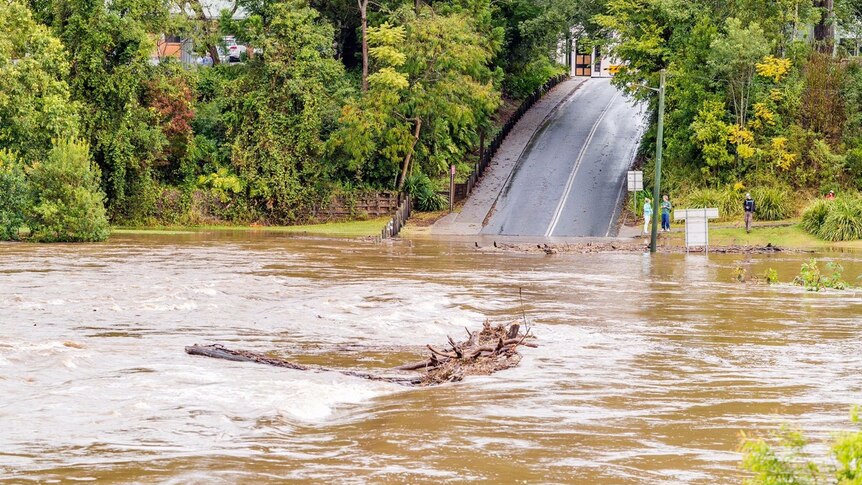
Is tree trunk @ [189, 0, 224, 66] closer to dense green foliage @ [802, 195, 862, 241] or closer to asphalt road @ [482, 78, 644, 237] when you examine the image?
asphalt road @ [482, 78, 644, 237]

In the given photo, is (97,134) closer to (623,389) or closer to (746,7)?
(746,7)

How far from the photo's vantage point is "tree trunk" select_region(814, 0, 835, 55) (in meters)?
57.5

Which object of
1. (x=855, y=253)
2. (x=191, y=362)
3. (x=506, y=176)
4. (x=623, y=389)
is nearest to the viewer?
(x=623, y=389)

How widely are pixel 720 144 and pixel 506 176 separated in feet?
39.1

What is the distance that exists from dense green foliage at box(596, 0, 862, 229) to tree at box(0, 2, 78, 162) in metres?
25.7

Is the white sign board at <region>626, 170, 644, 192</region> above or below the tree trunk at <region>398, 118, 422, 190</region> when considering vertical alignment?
below

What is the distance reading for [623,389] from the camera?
1596 cm

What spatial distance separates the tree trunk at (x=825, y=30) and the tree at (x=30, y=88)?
1357 inches

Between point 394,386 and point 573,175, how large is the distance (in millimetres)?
45708

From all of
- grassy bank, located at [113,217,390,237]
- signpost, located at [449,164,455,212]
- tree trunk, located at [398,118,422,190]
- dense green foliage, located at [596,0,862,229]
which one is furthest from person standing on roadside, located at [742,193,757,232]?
tree trunk, located at [398,118,422,190]

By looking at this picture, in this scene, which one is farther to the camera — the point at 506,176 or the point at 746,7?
the point at 506,176

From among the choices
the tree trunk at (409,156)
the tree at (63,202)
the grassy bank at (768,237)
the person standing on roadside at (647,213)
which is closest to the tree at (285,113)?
the tree trunk at (409,156)

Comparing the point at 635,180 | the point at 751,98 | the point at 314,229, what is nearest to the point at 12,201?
the point at 314,229

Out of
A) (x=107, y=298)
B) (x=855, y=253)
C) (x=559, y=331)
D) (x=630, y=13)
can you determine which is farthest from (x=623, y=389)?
(x=630, y=13)
